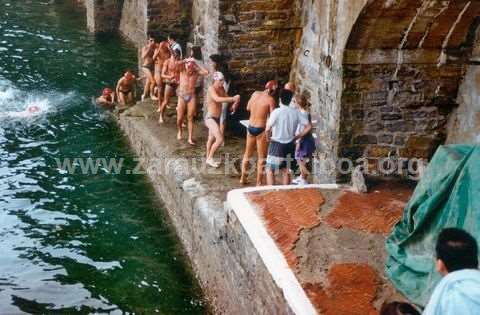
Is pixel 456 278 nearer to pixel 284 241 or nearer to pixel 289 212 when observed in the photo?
pixel 284 241

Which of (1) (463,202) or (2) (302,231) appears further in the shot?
(2) (302,231)

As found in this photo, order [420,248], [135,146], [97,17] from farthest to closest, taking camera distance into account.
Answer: [97,17] → [135,146] → [420,248]

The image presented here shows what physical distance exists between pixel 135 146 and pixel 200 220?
4.32m

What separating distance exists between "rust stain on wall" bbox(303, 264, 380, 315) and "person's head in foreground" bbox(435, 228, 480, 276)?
1.76 meters

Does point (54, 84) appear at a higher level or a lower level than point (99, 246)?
higher

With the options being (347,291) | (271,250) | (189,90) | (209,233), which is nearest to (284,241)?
(271,250)

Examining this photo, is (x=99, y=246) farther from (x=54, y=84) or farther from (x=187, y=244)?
(x=54, y=84)

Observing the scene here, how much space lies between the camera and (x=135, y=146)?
1305 cm

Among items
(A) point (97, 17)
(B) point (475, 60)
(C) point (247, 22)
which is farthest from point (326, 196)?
(A) point (97, 17)

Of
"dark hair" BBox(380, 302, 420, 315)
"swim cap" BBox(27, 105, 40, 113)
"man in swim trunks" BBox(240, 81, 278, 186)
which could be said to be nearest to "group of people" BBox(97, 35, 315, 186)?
"man in swim trunks" BBox(240, 81, 278, 186)

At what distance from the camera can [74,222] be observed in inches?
414

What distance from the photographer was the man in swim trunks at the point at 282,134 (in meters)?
8.65

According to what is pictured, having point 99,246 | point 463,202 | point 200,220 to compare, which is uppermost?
point 463,202

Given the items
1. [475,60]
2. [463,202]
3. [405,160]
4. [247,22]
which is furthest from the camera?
[247,22]
